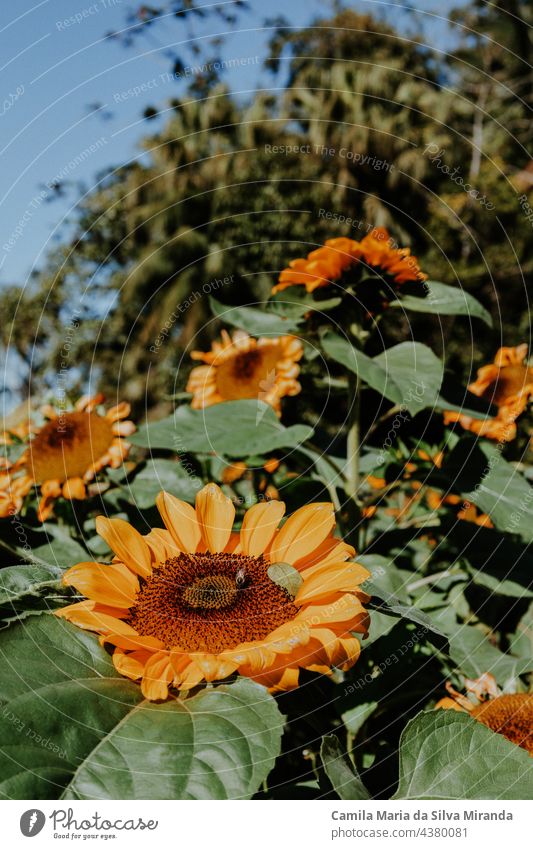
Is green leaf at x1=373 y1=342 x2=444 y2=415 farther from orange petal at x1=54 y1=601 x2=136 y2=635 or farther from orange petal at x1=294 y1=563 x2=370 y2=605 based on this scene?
orange petal at x1=54 y1=601 x2=136 y2=635

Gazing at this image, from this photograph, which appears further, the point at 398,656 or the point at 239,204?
the point at 239,204

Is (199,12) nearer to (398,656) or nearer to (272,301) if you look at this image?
(272,301)

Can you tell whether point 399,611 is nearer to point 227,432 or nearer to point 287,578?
point 287,578

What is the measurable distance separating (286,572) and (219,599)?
0.16 feet

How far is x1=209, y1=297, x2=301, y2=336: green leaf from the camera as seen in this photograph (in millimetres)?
825

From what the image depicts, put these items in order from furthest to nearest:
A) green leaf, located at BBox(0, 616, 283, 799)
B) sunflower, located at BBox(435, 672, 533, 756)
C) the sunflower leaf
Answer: sunflower, located at BBox(435, 672, 533, 756)
the sunflower leaf
green leaf, located at BBox(0, 616, 283, 799)

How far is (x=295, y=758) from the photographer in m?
0.64

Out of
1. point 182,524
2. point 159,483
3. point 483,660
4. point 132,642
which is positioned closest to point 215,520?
point 182,524

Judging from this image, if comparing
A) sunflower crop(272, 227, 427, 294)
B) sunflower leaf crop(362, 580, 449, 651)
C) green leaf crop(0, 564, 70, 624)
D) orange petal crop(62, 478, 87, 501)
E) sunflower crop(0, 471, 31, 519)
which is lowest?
sunflower crop(0, 471, 31, 519)

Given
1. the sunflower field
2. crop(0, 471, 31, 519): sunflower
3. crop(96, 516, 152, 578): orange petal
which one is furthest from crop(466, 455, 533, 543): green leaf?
crop(0, 471, 31, 519): sunflower

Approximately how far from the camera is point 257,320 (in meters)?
0.87

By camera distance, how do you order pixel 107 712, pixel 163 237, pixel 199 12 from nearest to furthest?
pixel 107 712 → pixel 199 12 → pixel 163 237
